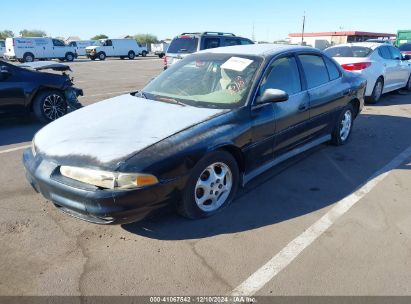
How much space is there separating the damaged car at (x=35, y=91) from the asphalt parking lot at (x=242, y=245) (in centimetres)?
300

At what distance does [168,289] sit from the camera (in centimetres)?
260

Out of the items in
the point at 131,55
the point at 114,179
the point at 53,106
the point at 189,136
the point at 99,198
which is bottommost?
the point at 131,55

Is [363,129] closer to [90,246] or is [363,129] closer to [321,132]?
[321,132]

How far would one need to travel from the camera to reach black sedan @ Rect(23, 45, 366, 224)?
2902 millimetres

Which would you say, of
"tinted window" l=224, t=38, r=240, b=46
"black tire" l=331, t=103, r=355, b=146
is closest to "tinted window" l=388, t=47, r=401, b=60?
"tinted window" l=224, t=38, r=240, b=46

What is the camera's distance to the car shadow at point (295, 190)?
11.1 ft

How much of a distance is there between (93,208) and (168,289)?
2.81 ft

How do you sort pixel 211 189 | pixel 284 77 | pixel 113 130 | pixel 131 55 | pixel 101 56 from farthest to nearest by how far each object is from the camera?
pixel 131 55, pixel 101 56, pixel 284 77, pixel 211 189, pixel 113 130

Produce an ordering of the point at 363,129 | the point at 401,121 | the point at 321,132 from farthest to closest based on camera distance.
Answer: the point at 401,121 < the point at 363,129 < the point at 321,132

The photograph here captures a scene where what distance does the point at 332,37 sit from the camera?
193 ft

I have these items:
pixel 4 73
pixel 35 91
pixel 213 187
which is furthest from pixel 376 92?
pixel 4 73

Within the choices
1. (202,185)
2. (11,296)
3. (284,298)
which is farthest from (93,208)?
(284,298)

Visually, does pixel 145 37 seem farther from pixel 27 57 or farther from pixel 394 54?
pixel 394 54

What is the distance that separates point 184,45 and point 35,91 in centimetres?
571
